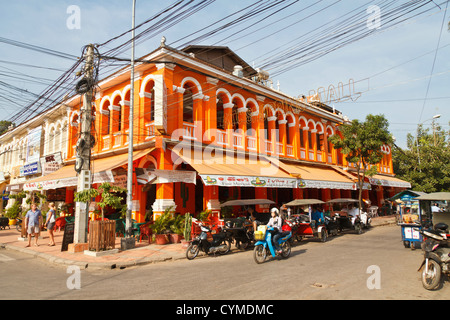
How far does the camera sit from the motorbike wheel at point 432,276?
18.8 feet

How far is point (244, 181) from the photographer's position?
1386cm

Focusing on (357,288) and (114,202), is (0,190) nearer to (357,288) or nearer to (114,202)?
(114,202)

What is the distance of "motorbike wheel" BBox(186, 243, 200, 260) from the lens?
388 inches

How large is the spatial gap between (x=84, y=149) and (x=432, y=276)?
10976mm

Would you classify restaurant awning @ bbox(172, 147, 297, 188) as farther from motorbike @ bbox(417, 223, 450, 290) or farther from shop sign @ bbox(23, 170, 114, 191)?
motorbike @ bbox(417, 223, 450, 290)

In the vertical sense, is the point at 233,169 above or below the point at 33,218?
above

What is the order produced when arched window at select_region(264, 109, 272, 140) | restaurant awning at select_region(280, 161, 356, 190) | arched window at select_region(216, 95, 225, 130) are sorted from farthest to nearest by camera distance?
arched window at select_region(264, 109, 272, 140) < arched window at select_region(216, 95, 225, 130) < restaurant awning at select_region(280, 161, 356, 190)

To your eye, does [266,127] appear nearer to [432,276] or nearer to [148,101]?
[148,101]

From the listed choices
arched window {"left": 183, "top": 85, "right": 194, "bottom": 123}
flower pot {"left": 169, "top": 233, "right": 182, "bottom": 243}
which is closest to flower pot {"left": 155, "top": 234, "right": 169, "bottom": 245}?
flower pot {"left": 169, "top": 233, "right": 182, "bottom": 243}

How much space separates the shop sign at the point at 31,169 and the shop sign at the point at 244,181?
1713cm

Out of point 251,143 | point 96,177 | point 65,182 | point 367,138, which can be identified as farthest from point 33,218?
point 367,138

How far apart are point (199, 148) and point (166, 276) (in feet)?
27.5

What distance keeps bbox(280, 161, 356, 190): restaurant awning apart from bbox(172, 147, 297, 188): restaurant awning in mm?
937
